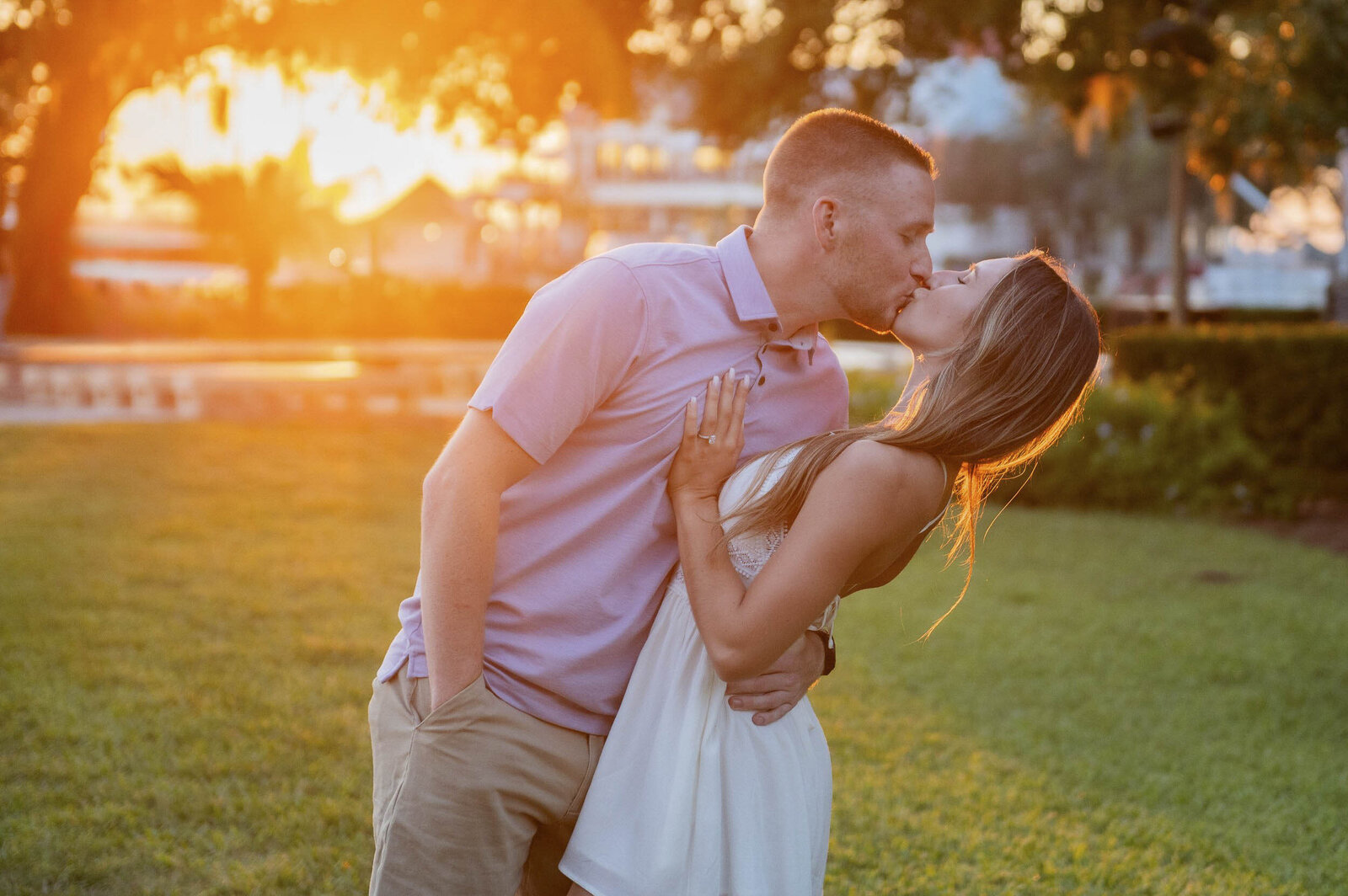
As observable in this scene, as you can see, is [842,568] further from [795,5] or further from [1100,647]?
[795,5]

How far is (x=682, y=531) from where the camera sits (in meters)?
2.56

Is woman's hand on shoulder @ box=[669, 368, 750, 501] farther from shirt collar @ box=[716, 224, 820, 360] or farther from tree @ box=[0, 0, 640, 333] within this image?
tree @ box=[0, 0, 640, 333]

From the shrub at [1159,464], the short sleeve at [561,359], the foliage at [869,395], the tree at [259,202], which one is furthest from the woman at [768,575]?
the tree at [259,202]

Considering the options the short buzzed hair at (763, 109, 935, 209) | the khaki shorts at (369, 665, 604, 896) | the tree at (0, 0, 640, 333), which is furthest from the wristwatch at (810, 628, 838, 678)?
the tree at (0, 0, 640, 333)

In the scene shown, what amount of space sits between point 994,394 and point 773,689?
766mm

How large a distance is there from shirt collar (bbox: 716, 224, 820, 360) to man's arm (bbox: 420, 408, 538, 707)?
22.1 inches

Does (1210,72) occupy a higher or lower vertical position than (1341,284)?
higher

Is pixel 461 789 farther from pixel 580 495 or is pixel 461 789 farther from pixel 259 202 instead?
pixel 259 202

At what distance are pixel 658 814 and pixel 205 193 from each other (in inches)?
1204

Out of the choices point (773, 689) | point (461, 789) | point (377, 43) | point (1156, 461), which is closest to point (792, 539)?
point (773, 689)

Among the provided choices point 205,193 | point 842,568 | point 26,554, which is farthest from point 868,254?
point 205,193

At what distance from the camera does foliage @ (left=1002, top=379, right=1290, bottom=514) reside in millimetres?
11930

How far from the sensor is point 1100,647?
24.9ft

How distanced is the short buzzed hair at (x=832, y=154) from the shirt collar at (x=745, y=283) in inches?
5.5
